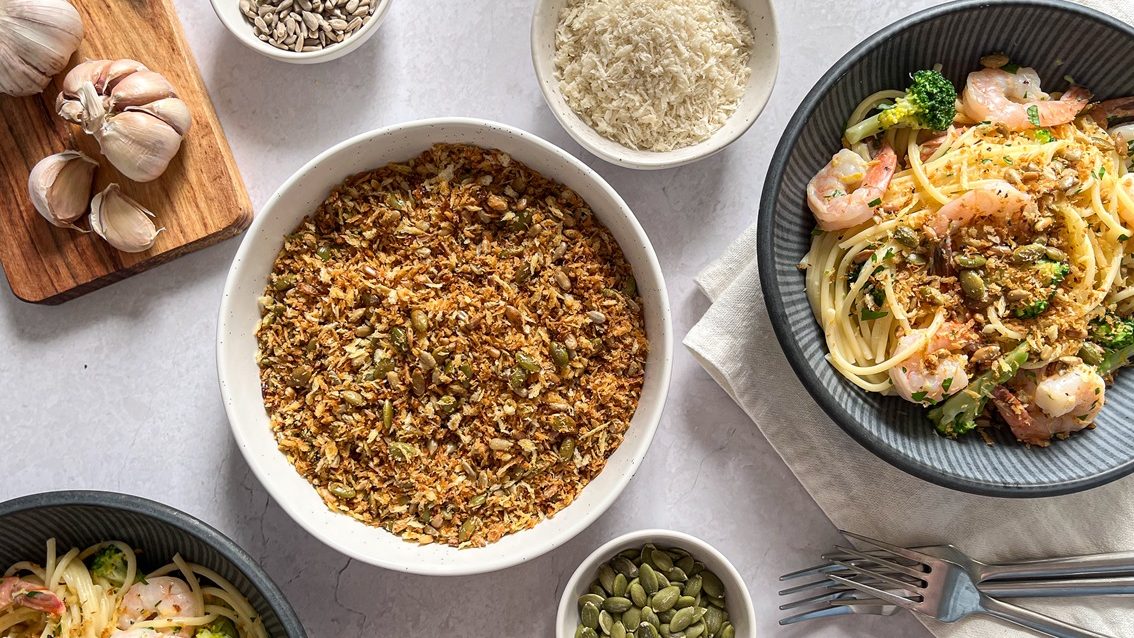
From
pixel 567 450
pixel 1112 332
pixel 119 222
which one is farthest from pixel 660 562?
pixel 119 222

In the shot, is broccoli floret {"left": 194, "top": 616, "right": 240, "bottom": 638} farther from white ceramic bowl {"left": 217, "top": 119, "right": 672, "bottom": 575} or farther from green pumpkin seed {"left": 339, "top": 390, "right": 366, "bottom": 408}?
green pumpkin seed {"left": 339, "top": 390, "right": 366, "bottom": 408}

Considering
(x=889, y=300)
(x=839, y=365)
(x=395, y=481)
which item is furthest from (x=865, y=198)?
(x=395, y=481)

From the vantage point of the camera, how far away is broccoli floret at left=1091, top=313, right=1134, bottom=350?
220cm

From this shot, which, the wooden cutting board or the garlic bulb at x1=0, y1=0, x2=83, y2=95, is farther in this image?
the wooden cutting board

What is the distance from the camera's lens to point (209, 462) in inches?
99.6

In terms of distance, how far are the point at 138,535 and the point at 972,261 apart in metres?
2.34

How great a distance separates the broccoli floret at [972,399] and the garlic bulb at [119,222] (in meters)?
2.24

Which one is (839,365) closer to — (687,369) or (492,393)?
(687,369)

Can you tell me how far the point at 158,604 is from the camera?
2236 mm

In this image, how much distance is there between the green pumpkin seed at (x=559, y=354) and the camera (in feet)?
7.36

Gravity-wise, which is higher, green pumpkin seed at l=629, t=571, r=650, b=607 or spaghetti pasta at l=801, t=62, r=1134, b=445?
spaghetti pasta at l=801, t=62, r=1134, b=445

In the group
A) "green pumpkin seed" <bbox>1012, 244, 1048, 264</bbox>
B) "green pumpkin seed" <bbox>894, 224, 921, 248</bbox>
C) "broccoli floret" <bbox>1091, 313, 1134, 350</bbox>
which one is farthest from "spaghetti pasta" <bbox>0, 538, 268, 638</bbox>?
"broccoli floret" <bbox>1091, 313, 1134, 350</bbox>

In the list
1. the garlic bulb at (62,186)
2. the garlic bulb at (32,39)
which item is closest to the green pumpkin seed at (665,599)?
the garlic bulb at (62,186)

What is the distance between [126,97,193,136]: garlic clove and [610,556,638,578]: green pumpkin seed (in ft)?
5.72
